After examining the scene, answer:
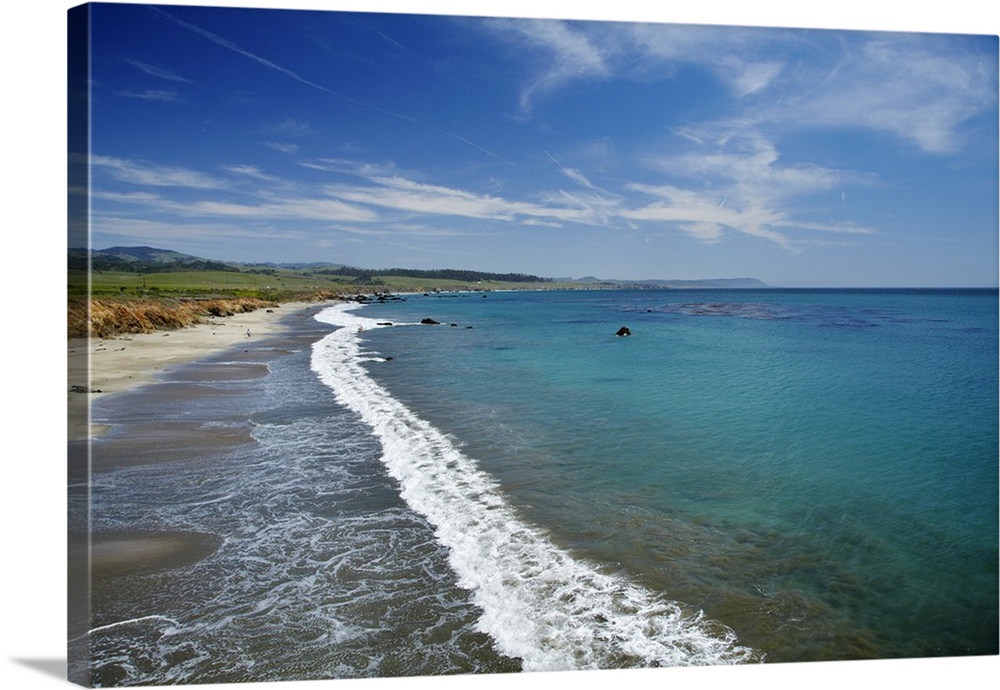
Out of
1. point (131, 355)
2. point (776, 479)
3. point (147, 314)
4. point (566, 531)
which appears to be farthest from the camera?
point (147, 314)

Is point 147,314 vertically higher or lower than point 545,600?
higher

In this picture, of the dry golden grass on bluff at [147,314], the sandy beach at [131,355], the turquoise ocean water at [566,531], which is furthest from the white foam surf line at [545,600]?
the dry golden grass on bluff at [147,314]

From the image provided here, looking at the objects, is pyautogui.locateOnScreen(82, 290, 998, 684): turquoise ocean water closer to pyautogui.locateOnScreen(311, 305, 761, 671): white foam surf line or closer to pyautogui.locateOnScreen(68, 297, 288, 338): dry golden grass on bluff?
pyautogui.locateOnScreen(311, 305, 761, 671): white foam surf line

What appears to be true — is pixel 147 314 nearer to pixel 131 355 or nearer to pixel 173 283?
pixel 173 283

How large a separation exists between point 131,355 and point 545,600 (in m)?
11.8

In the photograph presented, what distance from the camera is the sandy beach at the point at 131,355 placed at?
3295 millimetres

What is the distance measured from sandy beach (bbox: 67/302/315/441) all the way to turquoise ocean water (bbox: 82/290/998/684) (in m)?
1.03

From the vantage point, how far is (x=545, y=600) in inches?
127

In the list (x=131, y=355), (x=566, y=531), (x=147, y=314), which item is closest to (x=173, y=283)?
(x=147, y=314)

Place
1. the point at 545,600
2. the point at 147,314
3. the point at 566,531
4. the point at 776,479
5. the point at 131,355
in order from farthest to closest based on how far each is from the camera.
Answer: the point at 147,314 < the point at 131,355 < the point at 776,479 < the point at 566,531 < the point at 545,600

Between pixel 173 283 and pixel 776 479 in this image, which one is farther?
pixel 173 283

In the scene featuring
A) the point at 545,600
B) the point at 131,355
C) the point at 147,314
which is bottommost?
the point at 545,600

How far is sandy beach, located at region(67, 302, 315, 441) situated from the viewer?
329cm

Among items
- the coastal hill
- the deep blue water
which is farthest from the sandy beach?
the deep blue water
